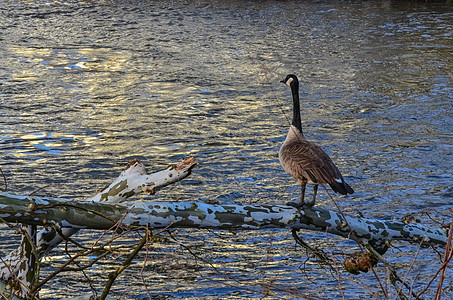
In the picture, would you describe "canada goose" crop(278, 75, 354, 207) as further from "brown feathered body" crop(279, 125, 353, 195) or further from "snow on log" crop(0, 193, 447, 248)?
"snow on log" crop(0, 193, 447, 248)

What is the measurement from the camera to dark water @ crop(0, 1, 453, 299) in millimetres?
7895

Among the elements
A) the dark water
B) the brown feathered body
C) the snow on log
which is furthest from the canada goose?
the dark water

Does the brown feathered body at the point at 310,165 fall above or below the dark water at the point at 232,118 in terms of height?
above

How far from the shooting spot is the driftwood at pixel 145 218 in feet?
15.5

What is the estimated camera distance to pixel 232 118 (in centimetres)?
1462

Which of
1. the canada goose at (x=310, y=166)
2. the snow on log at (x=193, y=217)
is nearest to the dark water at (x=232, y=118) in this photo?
the snow on log at (x=193, y=217)

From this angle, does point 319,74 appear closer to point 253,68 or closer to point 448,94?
point 253,68

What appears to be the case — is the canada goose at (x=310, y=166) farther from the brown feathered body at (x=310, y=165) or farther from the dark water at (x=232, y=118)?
the dark water at (x=232, y=118)

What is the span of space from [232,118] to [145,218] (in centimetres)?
981

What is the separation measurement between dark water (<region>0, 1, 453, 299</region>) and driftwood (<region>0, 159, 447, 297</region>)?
1.38ft

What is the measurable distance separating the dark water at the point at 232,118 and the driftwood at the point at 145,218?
16.5 inches

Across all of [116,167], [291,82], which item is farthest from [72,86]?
[291,82]

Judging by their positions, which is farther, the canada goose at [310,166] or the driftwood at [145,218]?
the canada goose at [310,166]

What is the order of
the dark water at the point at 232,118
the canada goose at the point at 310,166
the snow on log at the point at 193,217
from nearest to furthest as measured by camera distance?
1. the snow on log at the point at 193,217
2. the canada goose at the point at 310,166
3. the dark water at the point at 232,118
